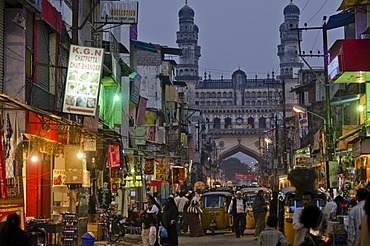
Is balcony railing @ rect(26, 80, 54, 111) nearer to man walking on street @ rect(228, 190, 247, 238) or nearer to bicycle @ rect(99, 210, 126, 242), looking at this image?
bicycle @ rect(99, 210, 126, 242)

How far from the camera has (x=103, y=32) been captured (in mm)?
31969

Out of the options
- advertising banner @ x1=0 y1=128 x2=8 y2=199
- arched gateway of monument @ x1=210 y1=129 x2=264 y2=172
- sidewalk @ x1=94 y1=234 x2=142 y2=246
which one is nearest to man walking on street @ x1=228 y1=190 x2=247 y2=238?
sidewalk @ x1=94 y1=234 x2=142 y2=246

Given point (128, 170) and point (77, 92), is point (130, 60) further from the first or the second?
Result: point (77, 92)

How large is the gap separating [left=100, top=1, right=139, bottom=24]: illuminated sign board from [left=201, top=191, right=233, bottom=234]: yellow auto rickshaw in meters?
7.44

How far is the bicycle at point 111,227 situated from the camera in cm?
2405

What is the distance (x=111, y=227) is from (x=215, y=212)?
6264 millimetres

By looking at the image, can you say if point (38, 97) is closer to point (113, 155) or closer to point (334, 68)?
point (113, 155)

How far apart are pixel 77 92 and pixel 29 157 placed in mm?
2188

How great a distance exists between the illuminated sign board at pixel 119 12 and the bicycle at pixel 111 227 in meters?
8.67

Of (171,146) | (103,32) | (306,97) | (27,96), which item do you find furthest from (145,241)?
(306,97)

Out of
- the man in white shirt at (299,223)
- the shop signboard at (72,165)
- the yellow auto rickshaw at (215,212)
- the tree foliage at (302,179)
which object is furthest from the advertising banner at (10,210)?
the yellow auto rickshaw at (215,212)

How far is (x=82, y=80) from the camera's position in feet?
62.7

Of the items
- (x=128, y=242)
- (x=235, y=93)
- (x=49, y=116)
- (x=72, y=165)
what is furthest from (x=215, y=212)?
(x=235, y=93)

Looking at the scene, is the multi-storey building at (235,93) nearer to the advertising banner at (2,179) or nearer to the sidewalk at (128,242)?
the sidewalk at (128,242)
